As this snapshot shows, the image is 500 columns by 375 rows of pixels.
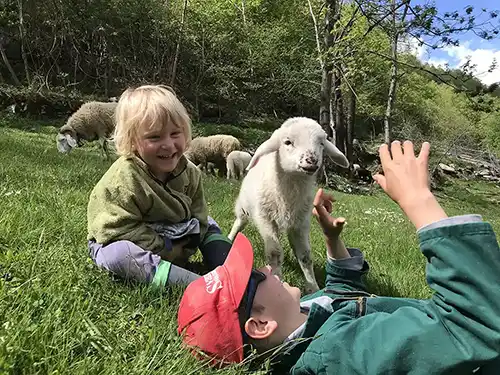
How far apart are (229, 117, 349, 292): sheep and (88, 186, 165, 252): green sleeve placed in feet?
4.38

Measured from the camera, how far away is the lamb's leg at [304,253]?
377cm

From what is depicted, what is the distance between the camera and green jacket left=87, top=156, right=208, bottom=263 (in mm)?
2891

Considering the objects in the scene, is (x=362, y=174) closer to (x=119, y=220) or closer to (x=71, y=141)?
(x=71, y=141)

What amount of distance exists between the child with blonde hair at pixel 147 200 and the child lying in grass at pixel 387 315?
685mm

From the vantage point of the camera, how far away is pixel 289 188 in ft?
14.4

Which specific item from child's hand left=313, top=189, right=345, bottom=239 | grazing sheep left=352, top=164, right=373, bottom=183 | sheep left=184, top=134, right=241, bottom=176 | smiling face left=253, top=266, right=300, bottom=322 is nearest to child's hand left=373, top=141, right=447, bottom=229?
smiling face left=253, top=266, right=300, bottom=322

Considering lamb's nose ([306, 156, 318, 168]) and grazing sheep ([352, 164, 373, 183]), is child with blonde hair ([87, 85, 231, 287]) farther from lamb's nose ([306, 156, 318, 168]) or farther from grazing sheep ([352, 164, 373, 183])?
grazing sheep ([352, 164, 373, 183])

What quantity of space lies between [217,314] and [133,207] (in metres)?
1.22

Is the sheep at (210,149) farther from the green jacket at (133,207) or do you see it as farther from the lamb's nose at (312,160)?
the green jacket at (133,207)

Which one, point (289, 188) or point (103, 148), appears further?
point (103, 148)

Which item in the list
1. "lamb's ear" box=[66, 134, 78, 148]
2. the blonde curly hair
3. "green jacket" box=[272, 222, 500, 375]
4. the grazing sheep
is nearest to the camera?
"green jacket" box=[272, 222, 500, 375]

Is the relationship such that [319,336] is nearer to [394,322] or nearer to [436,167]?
[394,322]

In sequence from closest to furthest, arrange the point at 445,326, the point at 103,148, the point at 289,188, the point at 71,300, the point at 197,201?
1. the point at 445,326
2. the point at 71,300
3. the point at 197,201
4. the point at 289,188
5. the point at 103,148

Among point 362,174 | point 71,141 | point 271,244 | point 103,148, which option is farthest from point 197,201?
point 362,174
